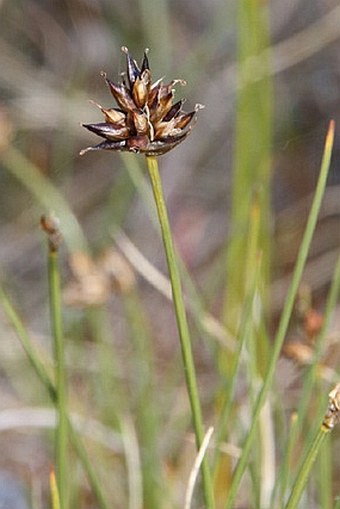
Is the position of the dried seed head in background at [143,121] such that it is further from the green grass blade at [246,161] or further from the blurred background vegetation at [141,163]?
the blurred background vegetation at [141,163]

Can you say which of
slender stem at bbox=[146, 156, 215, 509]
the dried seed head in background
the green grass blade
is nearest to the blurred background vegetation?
the green grass blade

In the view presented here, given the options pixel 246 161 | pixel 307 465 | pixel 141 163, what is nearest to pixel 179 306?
pixel 307 465

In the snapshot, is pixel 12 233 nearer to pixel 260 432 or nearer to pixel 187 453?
pixel 187 453

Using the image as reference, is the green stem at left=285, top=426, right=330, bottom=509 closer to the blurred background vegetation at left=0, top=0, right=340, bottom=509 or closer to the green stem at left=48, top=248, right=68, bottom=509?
the green stem at left=48, top=248, right=68, bottom=509

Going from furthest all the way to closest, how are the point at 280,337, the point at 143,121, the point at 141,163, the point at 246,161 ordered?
the point at 141,163 → the point at 246,161 → the point at 280,337 → the point at 143,121

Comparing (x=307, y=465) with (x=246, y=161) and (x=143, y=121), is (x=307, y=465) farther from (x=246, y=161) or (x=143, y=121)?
(x=246, y=161)

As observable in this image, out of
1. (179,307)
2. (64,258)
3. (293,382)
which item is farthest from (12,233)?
(179,307)
